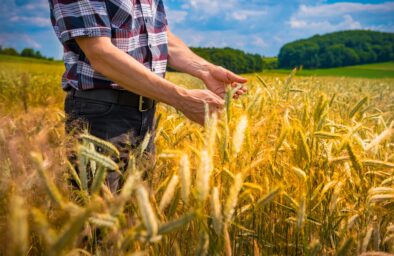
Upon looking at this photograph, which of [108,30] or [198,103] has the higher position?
[108,30]

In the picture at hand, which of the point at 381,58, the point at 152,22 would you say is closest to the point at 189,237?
the point at 152,22

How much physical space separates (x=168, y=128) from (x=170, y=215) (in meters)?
0.86

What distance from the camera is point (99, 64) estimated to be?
1.53 m

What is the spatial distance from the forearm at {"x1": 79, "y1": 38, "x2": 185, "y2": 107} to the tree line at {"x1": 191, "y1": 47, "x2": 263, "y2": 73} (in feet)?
97.7

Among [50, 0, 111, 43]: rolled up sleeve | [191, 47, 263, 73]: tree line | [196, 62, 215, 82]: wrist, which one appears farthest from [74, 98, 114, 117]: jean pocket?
[191, 47, 263, 73]: tree line

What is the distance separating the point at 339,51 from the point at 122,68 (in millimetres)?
49188

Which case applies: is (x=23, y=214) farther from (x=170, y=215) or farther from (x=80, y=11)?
(x=80, y=11)

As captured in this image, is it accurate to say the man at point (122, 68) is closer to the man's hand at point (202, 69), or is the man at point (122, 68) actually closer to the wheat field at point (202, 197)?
the man's hand at point (202, 69)

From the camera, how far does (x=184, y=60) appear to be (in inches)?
85.0

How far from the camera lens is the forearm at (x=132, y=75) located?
1450 millimetres

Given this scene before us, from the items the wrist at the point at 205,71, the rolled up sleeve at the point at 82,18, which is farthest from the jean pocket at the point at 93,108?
the wrist at the point at 205,71

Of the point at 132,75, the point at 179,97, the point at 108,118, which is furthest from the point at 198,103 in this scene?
the point at 108,118

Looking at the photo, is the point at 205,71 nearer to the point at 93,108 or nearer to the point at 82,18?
the point at 93,108

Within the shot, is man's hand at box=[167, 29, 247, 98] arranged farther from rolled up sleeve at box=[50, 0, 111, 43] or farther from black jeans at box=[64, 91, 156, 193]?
rolled up sleeve at box=[50, 0, 111, 43]
